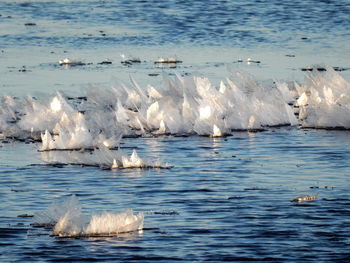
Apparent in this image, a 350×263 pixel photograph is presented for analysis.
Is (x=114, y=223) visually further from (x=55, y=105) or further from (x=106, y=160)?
(x=55, y=105)

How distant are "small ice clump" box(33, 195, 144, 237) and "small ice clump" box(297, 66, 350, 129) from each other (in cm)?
834

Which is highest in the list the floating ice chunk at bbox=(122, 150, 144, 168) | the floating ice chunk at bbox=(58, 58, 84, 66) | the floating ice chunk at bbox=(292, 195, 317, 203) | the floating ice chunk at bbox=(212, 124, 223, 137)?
the floating ice chunk at bbox=(292, 195, 317, 203)

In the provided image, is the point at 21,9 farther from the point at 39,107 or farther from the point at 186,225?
the point at 186,225

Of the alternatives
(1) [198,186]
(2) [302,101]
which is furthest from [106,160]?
(2) [302,101]

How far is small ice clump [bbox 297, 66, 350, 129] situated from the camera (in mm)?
20203

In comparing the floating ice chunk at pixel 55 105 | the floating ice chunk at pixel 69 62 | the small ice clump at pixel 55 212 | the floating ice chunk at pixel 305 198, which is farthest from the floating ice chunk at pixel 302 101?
the small ice clump at pixel 55 212

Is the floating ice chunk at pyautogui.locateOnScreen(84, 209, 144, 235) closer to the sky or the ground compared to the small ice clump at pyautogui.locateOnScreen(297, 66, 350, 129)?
closer to the sky

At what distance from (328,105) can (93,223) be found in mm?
8908

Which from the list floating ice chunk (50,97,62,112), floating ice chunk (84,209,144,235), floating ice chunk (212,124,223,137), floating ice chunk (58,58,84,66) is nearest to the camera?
floating ice chunk (84,209,144,235)

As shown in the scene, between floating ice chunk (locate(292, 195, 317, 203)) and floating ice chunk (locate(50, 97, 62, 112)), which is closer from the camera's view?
floating ice chunk (locate(292, 195, 317, 203))

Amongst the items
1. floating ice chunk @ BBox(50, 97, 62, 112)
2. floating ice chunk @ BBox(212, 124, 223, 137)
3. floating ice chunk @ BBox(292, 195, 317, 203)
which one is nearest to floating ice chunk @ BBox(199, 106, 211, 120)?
floating ice chunk @ BBox(212, 124, 223, 137)

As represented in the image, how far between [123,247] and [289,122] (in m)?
9.51

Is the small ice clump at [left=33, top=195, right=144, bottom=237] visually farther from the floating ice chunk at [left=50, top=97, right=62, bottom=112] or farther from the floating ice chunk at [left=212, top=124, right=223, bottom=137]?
the floating ice chunk at [left=50, top=97, right=62, bottom=112]

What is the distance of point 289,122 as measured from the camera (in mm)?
21016
